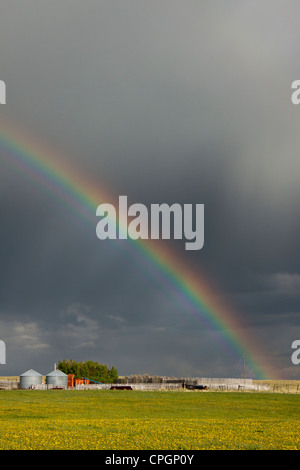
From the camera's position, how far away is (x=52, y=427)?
27969mm

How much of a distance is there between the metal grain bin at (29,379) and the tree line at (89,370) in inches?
1123

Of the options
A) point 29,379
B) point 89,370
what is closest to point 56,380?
point 29,379

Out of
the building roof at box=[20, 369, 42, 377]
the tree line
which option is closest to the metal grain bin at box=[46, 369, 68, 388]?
the building roof at box=[20, 369, 42, 377]

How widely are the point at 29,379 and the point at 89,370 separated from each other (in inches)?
1379

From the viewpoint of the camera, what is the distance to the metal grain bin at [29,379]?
11525 centimetres

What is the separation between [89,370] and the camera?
14912 centimetres

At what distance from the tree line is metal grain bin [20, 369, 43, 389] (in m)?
28.5

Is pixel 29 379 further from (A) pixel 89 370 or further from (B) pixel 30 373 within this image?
(A) pixel 89 370

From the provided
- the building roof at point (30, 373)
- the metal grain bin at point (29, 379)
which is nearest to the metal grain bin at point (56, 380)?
the metal grain bin at point (29, 379)

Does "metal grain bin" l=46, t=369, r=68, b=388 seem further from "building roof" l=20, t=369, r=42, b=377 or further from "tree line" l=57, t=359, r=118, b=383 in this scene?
"tree line" l=57, t=359, r=118, b=383

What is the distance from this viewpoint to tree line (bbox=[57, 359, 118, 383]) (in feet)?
482
